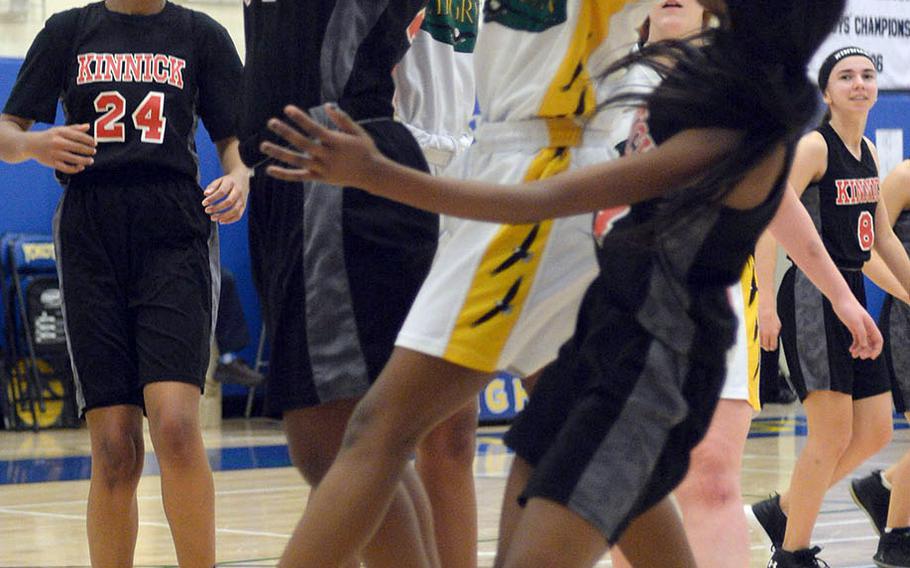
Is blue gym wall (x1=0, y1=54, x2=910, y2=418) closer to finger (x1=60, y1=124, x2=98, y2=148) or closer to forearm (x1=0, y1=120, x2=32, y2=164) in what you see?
forearm (x1=0, y1=120, x2=32, y2=164)

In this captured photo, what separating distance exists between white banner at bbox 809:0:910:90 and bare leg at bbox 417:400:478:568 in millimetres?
11361

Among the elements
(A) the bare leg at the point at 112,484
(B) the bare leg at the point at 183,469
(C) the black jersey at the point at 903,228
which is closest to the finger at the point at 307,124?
(B) the bare leg at the point at 183,469

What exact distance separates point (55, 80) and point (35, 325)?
22.5 ft

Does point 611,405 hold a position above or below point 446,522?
above

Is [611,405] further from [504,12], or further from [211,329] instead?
[211,329]

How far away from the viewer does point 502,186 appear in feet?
7.89

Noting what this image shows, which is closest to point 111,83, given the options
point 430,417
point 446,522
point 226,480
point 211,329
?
point 211,329

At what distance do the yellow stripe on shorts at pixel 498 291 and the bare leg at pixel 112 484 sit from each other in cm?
152

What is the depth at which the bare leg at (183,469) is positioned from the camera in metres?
3.95

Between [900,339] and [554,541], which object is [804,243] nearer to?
[554,541]

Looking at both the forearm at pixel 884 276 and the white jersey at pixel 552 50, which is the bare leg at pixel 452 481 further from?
the forearm at pixel 884 276

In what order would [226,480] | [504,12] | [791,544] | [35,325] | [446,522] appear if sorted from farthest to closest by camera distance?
1. [35,325]
2. [226,480]
3. [791,544]
4. [446,522]
5. [504,12]

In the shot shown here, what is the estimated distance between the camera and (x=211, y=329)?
4266 millimetres

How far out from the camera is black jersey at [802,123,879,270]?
18.4 ft
